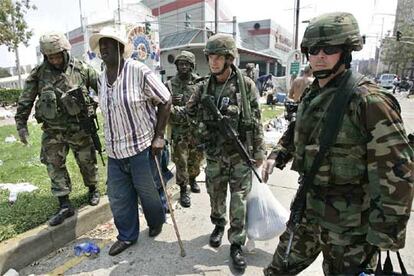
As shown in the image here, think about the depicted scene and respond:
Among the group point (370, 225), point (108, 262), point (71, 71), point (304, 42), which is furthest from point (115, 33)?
point (370, 225)

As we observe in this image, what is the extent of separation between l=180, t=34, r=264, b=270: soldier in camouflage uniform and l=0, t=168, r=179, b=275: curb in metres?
1.43

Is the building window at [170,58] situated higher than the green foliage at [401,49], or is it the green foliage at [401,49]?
the green foliage at [401,49]

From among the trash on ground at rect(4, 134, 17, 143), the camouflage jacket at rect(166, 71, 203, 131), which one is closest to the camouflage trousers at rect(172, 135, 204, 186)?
the camouflage jacket at rect(166, 71, 203, 131)

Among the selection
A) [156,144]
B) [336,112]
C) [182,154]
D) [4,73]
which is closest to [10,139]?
[182,154]

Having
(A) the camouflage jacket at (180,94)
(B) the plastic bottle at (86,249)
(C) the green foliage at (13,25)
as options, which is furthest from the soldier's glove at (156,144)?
(C) the green foliage at (13,25)

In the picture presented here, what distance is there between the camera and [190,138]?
4.34 metres

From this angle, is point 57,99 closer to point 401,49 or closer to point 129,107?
point 129,107

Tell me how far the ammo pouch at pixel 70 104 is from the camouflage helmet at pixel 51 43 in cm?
42

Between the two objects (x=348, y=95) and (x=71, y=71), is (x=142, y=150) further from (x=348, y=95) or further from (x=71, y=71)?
(x=348, y=95)

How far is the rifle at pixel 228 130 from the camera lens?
2793 millimetres

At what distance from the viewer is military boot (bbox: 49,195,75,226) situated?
3.26 metres

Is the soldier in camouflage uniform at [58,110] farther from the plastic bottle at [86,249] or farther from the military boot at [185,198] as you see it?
the military boot at [185,198]

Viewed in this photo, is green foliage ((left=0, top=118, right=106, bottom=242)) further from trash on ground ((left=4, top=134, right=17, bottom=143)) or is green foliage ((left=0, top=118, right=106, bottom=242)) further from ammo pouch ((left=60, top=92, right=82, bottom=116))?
ammo pouch ((left=60, top=92, right=82, bottom=116))

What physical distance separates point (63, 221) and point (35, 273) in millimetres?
571
